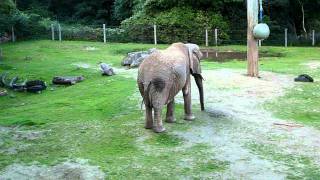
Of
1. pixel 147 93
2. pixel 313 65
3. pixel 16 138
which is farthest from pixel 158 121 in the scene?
pixel 313 65

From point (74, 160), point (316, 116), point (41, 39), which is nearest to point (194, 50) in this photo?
point (316, 116)

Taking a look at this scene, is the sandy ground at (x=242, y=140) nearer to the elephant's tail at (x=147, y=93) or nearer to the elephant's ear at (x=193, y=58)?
the elephant's tail at (x=147, y=93)

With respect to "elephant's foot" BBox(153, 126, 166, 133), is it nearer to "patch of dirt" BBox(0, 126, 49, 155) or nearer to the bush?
"patch of dirt" BBox(0, 126, 49, 155)

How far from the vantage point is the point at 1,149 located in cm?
891

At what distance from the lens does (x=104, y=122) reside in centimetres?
1063

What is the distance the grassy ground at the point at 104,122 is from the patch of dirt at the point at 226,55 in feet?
12.2

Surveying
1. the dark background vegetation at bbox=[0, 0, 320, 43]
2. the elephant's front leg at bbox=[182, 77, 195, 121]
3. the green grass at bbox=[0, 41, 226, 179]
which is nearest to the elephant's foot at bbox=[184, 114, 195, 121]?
the elephant's front leg at bbox=[182, 77, 195, 121]

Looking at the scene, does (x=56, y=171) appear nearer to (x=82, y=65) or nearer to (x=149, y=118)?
(x=149, y=118)

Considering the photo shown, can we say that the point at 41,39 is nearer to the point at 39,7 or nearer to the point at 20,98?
the point at 39,7

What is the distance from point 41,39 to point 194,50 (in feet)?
77.0

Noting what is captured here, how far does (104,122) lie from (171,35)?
21593 mm

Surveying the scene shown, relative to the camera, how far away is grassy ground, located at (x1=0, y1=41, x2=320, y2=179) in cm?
812

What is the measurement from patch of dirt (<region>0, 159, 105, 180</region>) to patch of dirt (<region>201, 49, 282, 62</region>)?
15604 mm

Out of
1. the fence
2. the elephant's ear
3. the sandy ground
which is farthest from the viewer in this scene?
the fence
